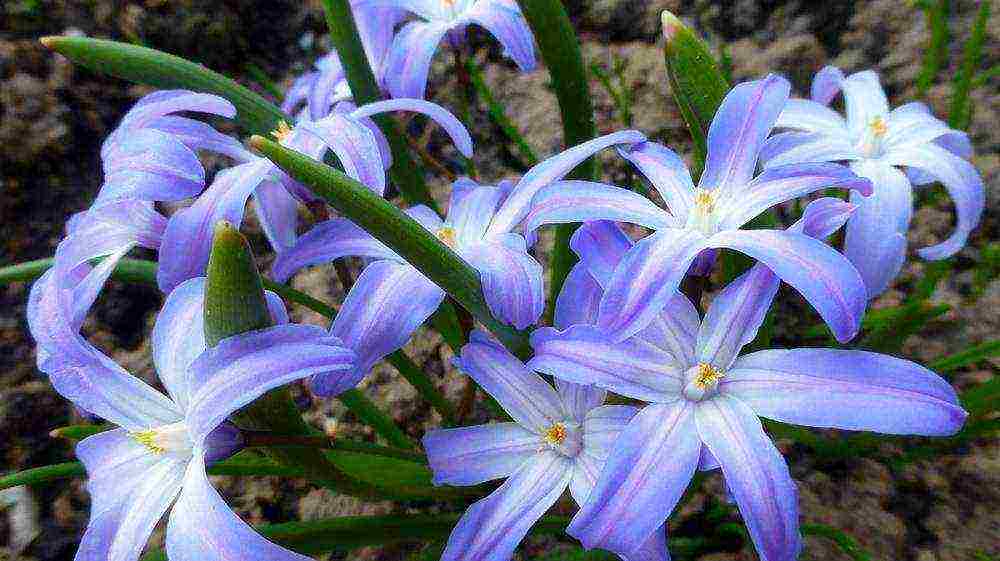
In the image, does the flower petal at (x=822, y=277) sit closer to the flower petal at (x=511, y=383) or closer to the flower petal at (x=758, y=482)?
the flower petal at (x=758, y=482)

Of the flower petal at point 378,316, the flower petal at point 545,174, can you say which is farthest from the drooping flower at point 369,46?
the flower petal at point 378,316

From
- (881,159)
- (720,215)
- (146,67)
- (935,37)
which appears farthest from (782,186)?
(935,37)

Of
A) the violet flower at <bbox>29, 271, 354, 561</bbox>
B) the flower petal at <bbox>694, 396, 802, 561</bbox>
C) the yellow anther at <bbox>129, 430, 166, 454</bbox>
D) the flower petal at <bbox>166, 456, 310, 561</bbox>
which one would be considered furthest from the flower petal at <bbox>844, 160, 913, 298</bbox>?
the yellow anther at <bbox>129, 430, 166, 454</bbox>

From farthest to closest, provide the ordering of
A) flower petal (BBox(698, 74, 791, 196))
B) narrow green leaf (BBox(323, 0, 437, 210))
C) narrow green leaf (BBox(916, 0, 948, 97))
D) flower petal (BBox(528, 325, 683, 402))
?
narrow green leaf (BBox(916, 0, 948, 97)), narrow green leaf (BBox(323, 0, 437, 210)), flower petal (BBox(698, 74, 791, 196)), flower petal (BBox(528, 325, 683, 402))

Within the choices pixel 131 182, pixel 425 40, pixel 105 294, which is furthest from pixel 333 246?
pixel 105 294

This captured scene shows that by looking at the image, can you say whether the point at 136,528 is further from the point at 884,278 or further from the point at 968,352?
the point at 968,352

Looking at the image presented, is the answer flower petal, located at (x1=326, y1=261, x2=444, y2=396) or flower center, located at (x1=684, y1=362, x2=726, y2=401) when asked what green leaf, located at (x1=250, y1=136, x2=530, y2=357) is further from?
flower center, located at (x1=684, y1=362, x2=726, y2=401)

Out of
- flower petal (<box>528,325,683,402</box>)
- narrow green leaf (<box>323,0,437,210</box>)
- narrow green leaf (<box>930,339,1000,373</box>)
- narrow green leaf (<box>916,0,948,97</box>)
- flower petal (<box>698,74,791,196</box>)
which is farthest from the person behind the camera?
narrow green leaf (<box>916,0,948,97</box>)
